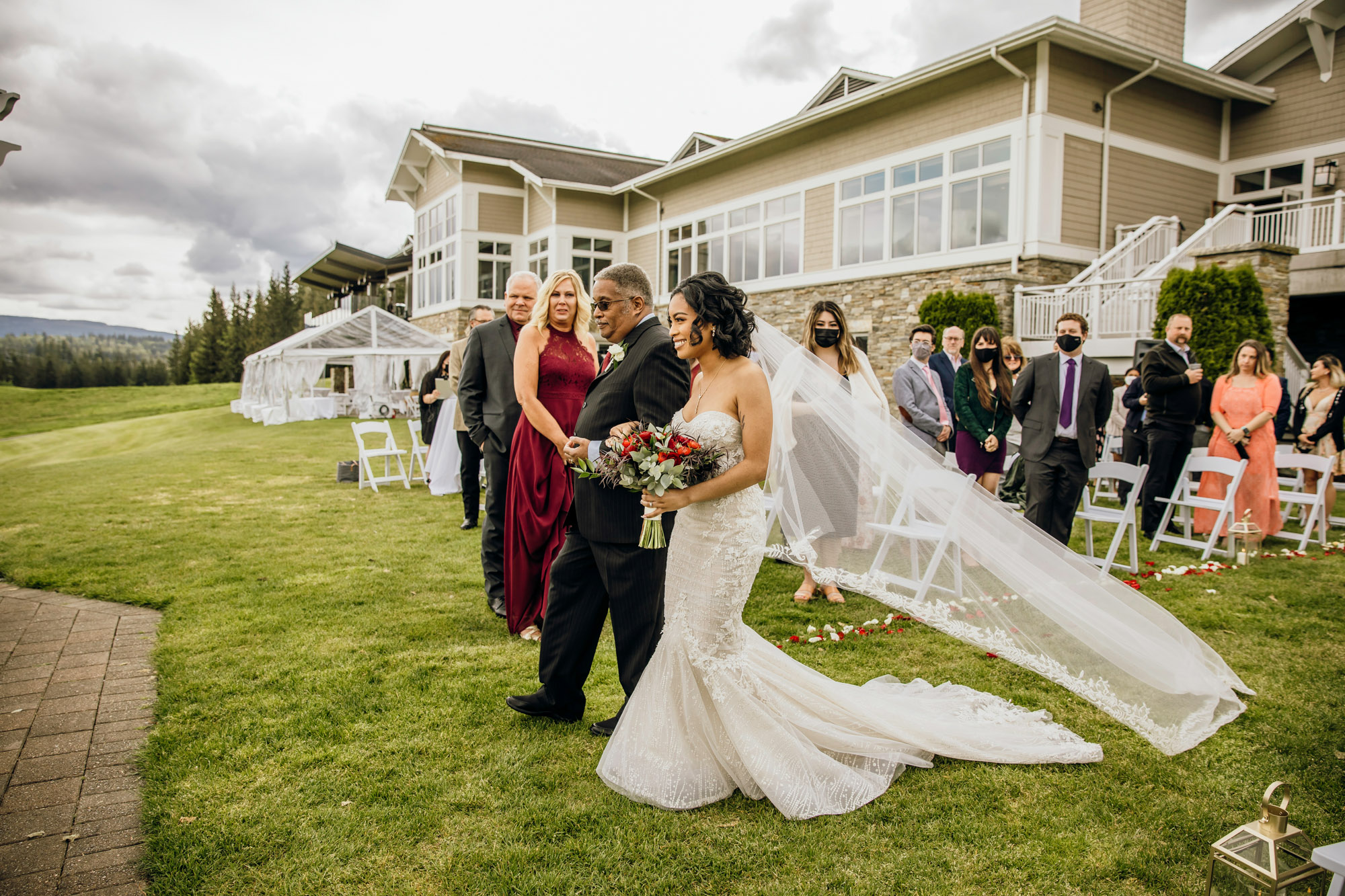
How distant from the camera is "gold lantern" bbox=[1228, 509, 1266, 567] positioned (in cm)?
748

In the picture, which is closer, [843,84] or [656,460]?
[656,460]

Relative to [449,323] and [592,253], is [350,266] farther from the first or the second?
[592,253]

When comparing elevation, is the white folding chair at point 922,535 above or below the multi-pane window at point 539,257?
below

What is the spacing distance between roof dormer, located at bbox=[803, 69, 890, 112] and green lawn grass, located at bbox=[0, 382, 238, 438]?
29139 mm

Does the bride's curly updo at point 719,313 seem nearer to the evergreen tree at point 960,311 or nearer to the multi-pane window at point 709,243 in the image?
the evergreen tree at point 960,311

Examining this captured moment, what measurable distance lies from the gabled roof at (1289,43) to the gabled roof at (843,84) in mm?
7634

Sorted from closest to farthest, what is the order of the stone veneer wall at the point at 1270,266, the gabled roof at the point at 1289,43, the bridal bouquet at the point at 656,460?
the bridal bouquet at the point at 656,460 < the stone veneer wall at the point at 1270,266 < the gabled roof at the point at 1289,43

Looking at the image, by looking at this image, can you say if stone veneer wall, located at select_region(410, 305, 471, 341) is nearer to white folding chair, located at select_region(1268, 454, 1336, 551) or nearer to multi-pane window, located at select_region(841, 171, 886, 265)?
multi-pane window, located at select_region(841, 171, 886, 265)

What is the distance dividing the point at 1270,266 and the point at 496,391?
41.4 feet

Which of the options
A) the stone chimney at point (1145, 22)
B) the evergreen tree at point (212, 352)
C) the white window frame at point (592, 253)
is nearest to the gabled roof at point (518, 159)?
the white window frame at point (592, 253)

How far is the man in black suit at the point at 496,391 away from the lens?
5555 mm

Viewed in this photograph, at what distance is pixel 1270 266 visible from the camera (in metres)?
12.2

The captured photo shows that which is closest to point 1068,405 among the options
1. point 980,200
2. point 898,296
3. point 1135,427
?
point 1135,427

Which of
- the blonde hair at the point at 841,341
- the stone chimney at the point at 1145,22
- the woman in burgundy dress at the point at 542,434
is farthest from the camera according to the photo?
the stone chimney at the point at 1145,22
